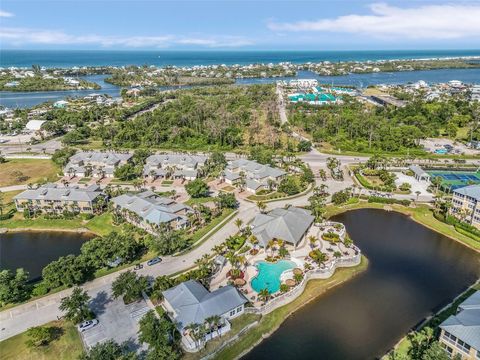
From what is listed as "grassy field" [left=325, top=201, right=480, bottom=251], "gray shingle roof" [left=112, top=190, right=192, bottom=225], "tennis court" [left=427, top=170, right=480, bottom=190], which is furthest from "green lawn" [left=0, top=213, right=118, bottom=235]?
"tennis court" [left=427, top=170, right=480, bottom=190]

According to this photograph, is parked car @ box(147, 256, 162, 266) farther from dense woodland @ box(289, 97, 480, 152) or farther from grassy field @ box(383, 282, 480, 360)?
dense woodland @ box(289, 97, 480, 152)

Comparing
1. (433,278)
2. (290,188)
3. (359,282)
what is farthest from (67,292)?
(433,278)

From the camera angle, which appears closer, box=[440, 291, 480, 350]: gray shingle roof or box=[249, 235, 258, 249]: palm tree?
box=[440, 291, 480, 350]: gray shingle roof

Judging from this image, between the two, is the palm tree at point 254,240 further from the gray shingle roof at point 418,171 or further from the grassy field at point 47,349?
the gray shingle roof at point 418,171

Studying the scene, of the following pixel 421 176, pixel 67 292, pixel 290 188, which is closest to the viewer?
pixel 67 292

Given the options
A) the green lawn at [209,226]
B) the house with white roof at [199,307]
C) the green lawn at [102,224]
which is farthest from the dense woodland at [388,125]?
the house with white roof at [199,307]

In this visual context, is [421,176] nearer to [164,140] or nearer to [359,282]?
[359,282]

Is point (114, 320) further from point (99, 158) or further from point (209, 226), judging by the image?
point (99, 158)
